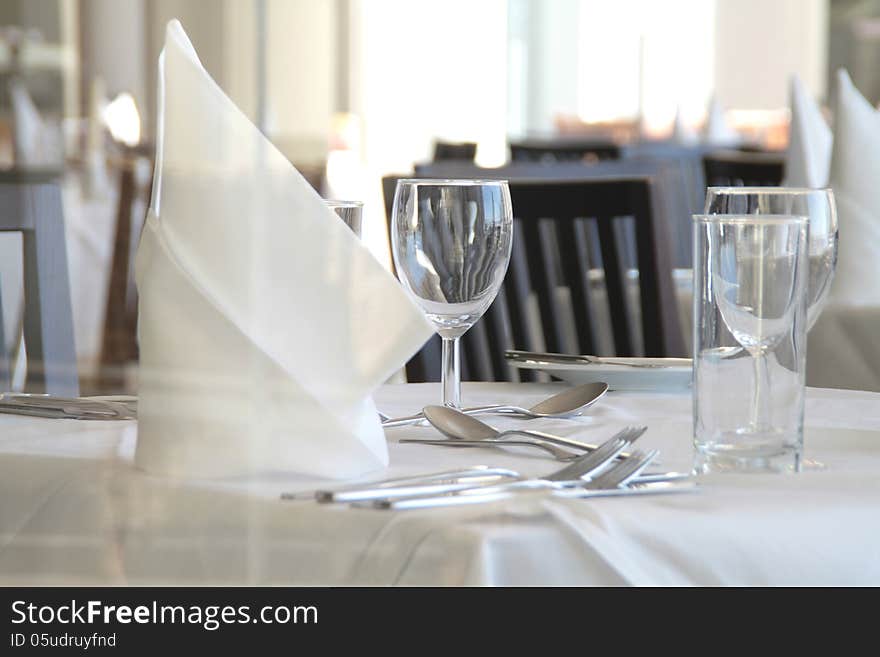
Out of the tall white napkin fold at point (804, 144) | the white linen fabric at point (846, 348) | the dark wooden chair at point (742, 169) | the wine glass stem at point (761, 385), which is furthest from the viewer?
the dark wooden chair at point (742, 169)

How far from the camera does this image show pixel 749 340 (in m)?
0.66

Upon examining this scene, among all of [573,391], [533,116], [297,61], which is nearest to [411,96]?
[533,116]

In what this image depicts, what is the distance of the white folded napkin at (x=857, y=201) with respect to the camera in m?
A: 1.54

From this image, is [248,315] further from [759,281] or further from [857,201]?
[857,201]

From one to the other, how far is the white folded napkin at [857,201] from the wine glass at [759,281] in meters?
0.93

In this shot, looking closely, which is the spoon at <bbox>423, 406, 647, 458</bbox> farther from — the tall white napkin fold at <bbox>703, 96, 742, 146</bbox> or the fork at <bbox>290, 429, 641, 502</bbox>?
the tall white napkin fold at <bbox>703, 96, 742, 146</bbox>

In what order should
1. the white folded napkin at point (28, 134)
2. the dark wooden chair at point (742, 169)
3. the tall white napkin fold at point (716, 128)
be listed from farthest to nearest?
1. the tall white napkin fold at point (716, 128)
2. the white folded napkin at point (28, 134)
3. the dark wooden chair at point (742, 169)

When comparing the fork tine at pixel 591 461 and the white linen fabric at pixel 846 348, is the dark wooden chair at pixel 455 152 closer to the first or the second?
the white linen fabric at pixel 846 348

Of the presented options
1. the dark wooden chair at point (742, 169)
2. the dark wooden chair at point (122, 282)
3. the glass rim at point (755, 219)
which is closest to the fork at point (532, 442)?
the glass rim at point (755, 219)

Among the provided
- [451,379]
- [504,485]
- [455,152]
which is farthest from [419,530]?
[455,152]

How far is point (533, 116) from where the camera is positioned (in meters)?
8.73

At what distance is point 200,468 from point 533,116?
8.26 metres
